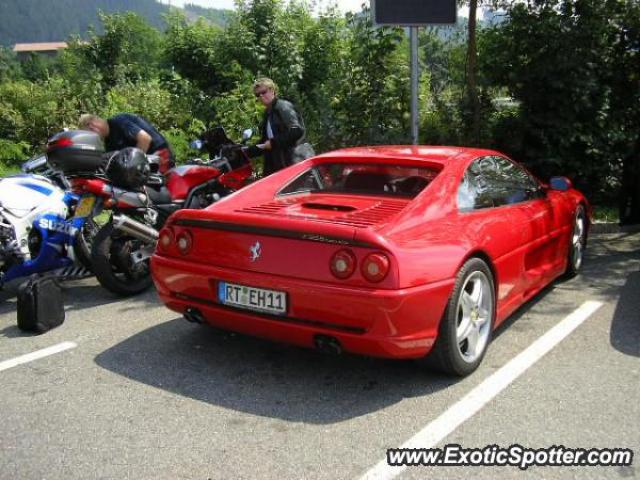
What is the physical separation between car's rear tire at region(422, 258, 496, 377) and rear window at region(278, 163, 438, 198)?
0.70 metres

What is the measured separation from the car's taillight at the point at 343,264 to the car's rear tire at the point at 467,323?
0.60 m

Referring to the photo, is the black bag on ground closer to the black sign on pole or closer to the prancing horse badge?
Result: the prancing horse badge

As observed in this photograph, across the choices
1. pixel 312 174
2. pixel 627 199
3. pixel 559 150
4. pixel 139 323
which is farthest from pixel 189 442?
pixel 559 150

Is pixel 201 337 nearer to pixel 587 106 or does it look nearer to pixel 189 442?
pixel 189 442

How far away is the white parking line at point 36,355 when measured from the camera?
4.07 metres

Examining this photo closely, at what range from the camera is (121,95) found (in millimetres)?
13734

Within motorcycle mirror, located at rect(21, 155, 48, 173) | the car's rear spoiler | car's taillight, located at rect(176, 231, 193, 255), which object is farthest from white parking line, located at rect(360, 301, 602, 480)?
motorcycle mirror, located at rect(21, 155, 48, 173)

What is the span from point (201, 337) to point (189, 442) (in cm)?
147

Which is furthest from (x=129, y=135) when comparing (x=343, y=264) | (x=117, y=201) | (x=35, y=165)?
(x=343, y=264)

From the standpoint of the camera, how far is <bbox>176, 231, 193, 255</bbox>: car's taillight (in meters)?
3.88

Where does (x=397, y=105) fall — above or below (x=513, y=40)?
below

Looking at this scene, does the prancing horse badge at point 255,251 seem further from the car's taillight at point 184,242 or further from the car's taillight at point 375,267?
the car's taillight at point 375,267

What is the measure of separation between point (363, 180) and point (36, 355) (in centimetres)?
243

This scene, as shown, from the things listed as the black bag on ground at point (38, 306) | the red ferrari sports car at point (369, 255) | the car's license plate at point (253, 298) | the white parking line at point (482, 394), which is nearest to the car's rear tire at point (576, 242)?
the white parking line at point (482, 394)
